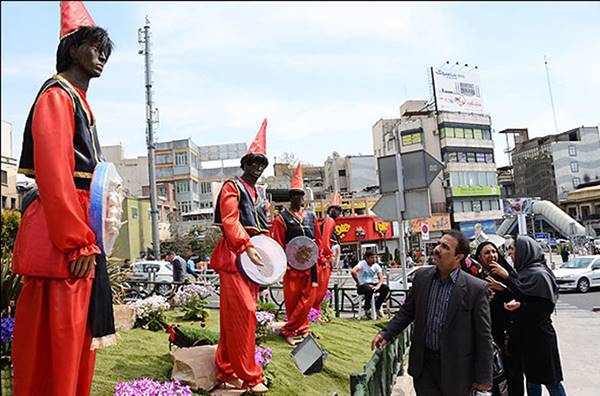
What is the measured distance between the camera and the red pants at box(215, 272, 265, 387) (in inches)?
180

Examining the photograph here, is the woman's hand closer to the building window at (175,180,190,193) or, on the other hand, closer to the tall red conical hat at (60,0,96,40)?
the tall red conical hat at (60,0,96,40)

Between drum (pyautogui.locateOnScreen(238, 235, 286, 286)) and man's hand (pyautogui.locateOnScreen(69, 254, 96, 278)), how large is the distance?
2048 mm

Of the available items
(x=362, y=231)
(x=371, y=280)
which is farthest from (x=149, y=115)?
(x=362, y=231)

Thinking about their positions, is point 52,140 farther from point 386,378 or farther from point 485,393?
point 386,378

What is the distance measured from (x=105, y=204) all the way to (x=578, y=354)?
811 cm

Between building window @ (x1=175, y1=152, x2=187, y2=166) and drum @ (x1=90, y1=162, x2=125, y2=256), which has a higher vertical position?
building window @ (x1=175, y1=152, x2=187, y2=166)

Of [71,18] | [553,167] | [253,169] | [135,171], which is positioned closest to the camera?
[71,18]

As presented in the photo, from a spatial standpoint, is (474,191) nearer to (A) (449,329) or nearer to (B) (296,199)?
(B) (296,199)

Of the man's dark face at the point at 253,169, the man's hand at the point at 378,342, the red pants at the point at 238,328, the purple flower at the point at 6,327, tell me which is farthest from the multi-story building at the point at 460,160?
the purple flower at the point at 6,327

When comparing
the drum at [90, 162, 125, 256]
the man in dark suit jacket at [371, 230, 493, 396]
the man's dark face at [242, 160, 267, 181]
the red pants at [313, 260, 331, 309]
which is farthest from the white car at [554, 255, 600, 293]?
the drum at [90, 162, 125, 256]

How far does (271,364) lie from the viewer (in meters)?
5.79

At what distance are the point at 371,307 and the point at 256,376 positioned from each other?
692 centimetres

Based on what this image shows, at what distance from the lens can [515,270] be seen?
532 cm

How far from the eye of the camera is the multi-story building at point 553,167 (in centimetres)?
5525
